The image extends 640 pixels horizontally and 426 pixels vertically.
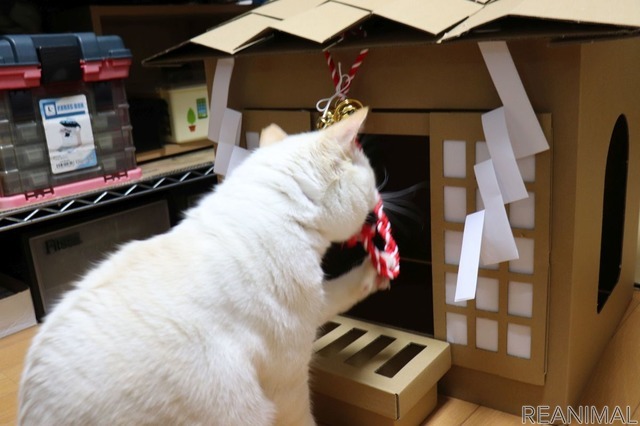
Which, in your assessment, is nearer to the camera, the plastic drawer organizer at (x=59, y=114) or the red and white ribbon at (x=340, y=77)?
the red and white ribbon at (x=340, y=77)

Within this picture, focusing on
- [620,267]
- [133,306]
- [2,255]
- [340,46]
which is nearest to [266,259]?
[133,306]

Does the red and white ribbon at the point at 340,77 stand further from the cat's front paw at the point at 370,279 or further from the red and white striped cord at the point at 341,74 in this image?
the cat's front paw at the point at 370,279

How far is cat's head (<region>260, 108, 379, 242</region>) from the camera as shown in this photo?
69 cm

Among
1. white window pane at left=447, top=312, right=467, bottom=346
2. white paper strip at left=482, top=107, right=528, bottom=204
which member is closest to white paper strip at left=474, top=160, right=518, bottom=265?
white paper strip at left=482, top=107, right=528, bottom=204

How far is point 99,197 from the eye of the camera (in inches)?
48.4

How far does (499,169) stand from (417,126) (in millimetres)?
125

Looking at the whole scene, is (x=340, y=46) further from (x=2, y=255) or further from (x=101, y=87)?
(x=2, y=255)

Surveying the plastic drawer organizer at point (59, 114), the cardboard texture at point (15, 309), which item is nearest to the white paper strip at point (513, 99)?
the plastic drawer organizer at point (59, 114)

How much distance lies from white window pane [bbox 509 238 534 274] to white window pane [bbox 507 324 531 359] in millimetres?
81

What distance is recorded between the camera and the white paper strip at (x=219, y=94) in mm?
915

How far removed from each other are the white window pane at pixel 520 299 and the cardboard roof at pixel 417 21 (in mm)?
321

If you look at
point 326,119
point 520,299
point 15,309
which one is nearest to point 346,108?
point 326,119

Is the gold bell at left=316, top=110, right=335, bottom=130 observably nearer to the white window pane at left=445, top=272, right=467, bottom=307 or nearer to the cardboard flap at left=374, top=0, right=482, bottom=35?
the cardboard flap at left=374, top=0, right=482, bottom=35

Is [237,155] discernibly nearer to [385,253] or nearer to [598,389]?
[385,253]
